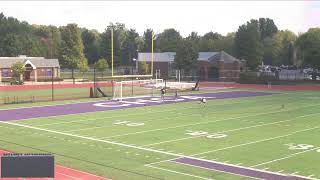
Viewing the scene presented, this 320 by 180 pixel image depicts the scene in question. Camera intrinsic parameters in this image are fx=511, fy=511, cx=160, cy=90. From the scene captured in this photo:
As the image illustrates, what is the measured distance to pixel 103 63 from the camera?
80.4 m

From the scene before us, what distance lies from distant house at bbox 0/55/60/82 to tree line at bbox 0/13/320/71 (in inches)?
170

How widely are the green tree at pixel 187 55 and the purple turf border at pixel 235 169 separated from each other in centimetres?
6029

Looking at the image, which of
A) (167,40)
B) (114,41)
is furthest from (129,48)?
(167,40)

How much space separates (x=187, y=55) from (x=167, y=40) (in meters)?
37.5

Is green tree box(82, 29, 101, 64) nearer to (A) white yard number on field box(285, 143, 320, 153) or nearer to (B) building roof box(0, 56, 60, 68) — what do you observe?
(B) building roof box(0, 56, 60, 68)

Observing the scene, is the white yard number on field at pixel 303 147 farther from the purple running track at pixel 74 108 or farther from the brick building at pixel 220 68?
the brick building at pixel 220 68

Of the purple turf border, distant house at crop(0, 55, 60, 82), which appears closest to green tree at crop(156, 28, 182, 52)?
distant house at crop(0, 55, 60, 82)

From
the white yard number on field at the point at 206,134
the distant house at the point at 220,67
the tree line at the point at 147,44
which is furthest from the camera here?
the tree line at the point at 147,44

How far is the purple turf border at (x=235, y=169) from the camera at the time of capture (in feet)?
48.4

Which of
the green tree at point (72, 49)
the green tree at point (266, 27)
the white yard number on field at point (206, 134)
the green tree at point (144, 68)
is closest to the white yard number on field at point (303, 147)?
the white yard number on field at point (206, 134)

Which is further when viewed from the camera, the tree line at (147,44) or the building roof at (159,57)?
the building roof at (159,57)

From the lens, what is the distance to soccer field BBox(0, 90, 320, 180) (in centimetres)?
1587

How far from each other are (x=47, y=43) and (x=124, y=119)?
317 ft

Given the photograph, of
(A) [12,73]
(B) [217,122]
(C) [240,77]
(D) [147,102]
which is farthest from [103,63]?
(B) [217,122]
